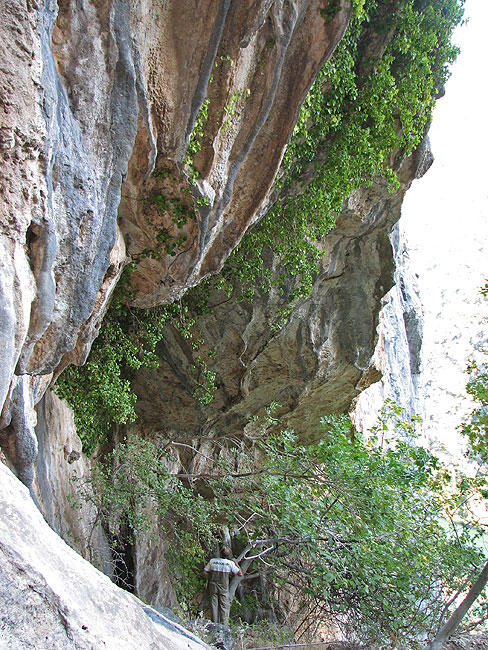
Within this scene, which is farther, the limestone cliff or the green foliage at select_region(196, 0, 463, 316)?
the green foliage at select_region(196, 0, 463, 316)

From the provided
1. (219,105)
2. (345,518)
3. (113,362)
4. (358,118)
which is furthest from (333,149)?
(345,518)

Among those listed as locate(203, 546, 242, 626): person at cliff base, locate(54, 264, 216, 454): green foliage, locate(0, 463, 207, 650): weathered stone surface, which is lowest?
locate(203, 546, 242, 626): person at cliff base

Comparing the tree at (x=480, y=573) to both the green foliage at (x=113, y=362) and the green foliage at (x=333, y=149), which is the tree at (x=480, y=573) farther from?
the green foliage at (x=113, y=362)

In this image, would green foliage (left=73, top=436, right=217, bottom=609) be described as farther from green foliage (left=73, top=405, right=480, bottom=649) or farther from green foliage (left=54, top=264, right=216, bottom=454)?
green foliage (left=54, top=264, right=216, bottom=454)

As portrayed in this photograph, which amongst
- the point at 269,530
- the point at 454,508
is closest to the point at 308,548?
the point at 269,530

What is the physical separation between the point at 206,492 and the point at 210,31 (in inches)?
381

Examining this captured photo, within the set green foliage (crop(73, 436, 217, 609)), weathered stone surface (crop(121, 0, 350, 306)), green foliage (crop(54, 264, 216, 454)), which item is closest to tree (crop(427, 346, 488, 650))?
green foliage (crop(73, 436, 217, 609))

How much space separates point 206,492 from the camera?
11242 mm

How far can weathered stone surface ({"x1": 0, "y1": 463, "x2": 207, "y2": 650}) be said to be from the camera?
156 centimetres

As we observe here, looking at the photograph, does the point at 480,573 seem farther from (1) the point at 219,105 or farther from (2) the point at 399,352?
(2) the point at 399,352

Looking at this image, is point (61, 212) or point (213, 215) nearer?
point (61, 212)

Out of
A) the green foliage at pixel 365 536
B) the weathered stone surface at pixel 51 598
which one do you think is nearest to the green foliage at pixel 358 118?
the green foliage at pixel 365 536

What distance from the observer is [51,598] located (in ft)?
5.47

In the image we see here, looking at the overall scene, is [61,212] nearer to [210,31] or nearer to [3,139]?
[3,139]
